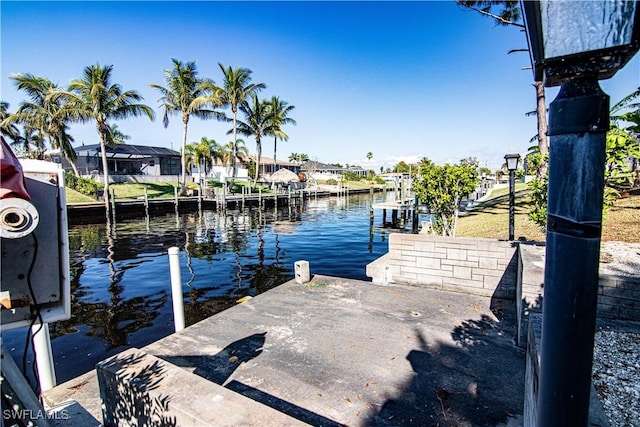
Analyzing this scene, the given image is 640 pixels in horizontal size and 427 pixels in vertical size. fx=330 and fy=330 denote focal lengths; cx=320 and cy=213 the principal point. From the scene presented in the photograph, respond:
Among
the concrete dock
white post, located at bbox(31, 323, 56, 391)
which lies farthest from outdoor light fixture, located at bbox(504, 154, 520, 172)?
white post, located at bbox(31, 323, 56, 391)

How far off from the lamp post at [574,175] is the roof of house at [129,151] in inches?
1661

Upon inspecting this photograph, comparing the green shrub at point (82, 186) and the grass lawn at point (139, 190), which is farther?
the grass lawn at point (139, 190)

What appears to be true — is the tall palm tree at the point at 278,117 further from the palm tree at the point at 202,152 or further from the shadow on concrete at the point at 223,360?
the shadow on concrete at the point at 223,360

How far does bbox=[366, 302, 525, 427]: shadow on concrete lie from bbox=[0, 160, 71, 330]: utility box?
2819 mm

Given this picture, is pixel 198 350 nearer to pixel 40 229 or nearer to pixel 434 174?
pixel 40 229

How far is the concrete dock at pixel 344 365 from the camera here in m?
2.41

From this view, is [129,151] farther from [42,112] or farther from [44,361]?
[44,361]

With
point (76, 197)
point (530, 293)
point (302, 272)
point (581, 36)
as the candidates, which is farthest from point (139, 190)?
point (581, 36)

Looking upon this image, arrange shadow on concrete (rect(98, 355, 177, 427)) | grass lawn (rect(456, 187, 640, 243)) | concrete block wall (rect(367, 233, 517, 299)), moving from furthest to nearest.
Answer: grass lawn (rect(456, 187, 640, 243)), concrete block wall (rect(367, 233, 517, 299)), shadow on concrete (rect(98, 355, 177, 427))

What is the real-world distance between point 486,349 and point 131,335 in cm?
692

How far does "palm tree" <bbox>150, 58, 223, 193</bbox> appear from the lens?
31.2 meters

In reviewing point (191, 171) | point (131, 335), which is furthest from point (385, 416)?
point (191, 171)

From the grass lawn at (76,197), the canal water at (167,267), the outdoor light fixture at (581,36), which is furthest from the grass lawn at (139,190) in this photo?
the outdoor light fixture at (581,36)

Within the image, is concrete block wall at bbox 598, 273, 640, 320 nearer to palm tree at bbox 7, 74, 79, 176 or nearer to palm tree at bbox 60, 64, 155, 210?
palm tree at bbox 60, 64, 155, 210
